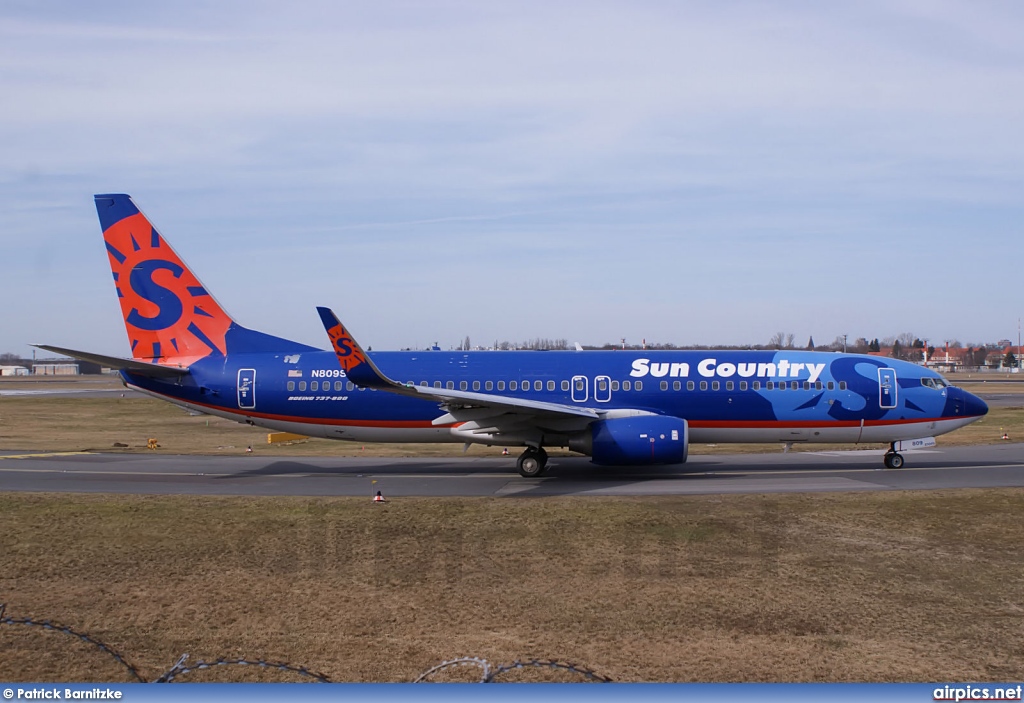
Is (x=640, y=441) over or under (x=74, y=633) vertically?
over

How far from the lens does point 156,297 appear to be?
2831cm

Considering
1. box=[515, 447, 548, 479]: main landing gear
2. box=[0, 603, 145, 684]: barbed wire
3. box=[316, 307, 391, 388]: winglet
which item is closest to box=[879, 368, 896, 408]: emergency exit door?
box=[515, 447, 548, 479]: main landing gear

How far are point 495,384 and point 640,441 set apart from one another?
5445 mm

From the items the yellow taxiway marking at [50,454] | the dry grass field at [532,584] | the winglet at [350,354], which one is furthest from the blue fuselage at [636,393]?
the dry grass field at [532,584]

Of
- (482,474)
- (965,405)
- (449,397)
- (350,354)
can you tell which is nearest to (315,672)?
(350,354)

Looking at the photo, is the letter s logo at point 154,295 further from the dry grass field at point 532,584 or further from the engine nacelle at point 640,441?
the engine nacelle at point 640,441

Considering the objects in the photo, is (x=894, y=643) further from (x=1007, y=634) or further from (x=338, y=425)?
(x=338, y=425)

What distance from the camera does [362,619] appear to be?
1372cm

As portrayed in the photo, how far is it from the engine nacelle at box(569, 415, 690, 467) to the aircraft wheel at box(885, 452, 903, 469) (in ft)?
24.6

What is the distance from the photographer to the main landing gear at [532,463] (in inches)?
1013

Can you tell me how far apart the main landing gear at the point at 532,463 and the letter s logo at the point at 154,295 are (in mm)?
12386

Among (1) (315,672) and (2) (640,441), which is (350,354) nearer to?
(2) (640,441)

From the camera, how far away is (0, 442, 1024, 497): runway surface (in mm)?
23172

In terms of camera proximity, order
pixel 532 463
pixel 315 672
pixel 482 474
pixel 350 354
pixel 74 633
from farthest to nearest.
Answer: pixel 482 474 → pixel 532 463 → pixel 350 354 → pixel 74 633 → pixel 315 672
